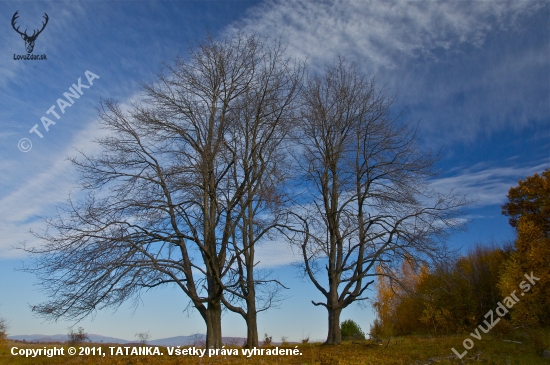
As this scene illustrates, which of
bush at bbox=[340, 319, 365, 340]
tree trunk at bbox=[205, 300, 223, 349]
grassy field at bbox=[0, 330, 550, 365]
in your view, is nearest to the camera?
grassy field at bbox=[0, 330, 550, 365]

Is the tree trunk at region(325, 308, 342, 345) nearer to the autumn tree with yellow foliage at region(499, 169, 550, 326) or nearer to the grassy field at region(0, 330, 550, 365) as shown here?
the grassy field at region(0, 330, 550, 365)

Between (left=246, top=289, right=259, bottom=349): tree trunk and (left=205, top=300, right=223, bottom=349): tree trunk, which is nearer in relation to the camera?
(left=205, top=300, right=223, bottom=349): tree trunk

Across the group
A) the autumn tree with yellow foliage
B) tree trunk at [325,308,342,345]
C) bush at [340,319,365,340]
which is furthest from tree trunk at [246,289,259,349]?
the autumn tree with yellow foliage

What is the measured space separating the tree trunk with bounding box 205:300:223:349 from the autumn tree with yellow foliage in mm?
17337

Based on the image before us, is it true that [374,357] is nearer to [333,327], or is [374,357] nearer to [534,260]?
[333,327]

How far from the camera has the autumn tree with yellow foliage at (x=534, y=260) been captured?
23.4 meters

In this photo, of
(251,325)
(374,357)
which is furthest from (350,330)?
(374,357)

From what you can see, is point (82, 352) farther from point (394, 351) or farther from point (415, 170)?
point (415, 170)

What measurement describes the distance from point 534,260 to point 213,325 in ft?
64.1

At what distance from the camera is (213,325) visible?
1366 cm

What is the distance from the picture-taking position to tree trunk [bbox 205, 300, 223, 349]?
13.4 metres

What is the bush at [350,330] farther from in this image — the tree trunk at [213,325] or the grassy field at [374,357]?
the tree trunk at [213,325]

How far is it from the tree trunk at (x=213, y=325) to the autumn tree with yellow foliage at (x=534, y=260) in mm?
17337

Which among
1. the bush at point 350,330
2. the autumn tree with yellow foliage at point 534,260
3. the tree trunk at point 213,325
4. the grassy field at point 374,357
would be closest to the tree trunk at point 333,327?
the grassy field at point 374,357
